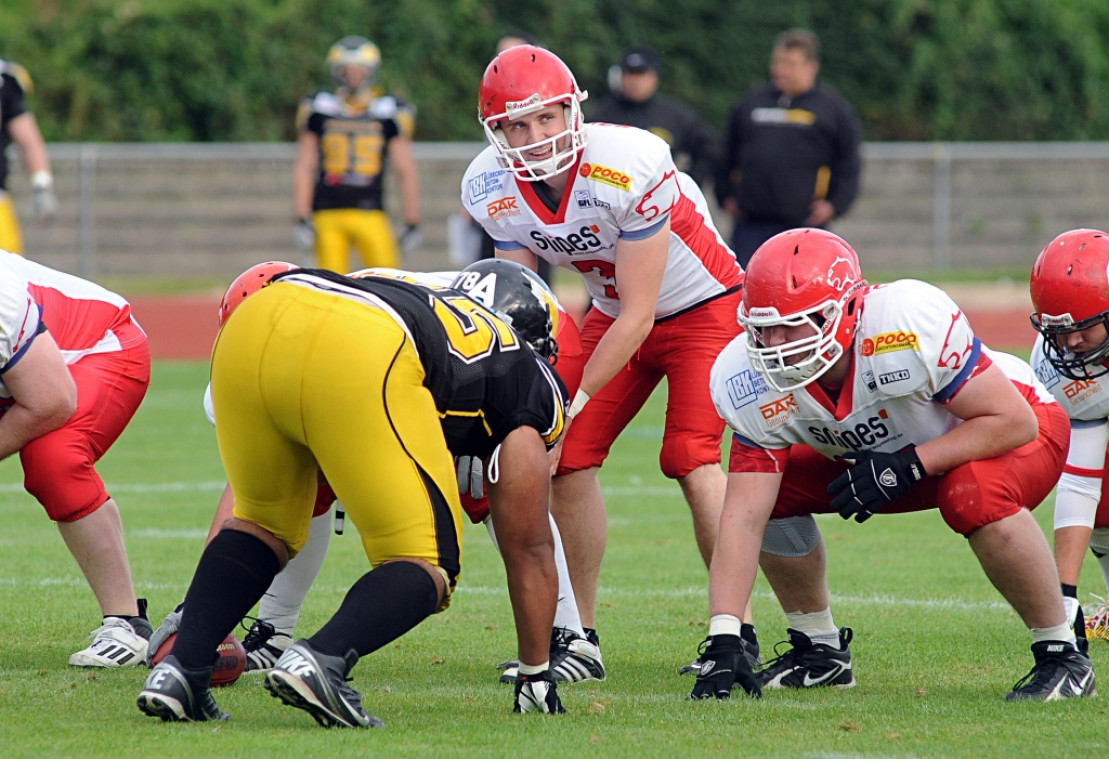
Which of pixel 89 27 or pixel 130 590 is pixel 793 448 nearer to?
pixel 130 590

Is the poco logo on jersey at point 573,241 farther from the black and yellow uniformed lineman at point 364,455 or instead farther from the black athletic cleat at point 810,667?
the black athletic cleat at point 810,667

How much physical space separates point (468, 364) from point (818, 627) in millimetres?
1410

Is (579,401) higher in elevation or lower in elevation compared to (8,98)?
lower

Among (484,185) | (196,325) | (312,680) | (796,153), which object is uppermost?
(484,185)

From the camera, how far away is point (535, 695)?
393 cm

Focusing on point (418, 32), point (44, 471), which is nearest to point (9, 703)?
point (44, 471)

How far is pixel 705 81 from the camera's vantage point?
25.5m

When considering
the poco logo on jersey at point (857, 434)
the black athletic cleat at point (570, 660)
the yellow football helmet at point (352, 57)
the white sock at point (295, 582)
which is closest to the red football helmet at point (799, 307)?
the poco logo on jersey at point (857, 434)

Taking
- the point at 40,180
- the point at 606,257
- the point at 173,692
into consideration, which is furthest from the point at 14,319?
the point at 40,180

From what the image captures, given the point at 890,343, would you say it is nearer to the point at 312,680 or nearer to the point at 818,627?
the point at 818,627

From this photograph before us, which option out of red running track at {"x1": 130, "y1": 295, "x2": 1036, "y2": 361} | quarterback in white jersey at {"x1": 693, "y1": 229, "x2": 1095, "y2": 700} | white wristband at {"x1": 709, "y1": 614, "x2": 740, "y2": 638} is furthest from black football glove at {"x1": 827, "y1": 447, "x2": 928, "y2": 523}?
red running track at {"x1": 130, "y1": 295, "x2": 1036, "y2": 361}

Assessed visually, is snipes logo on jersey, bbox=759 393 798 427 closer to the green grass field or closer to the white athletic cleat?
the green grass field

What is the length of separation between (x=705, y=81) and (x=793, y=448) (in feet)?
71.0

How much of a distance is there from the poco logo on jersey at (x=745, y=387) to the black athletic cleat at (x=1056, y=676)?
3.19ft
